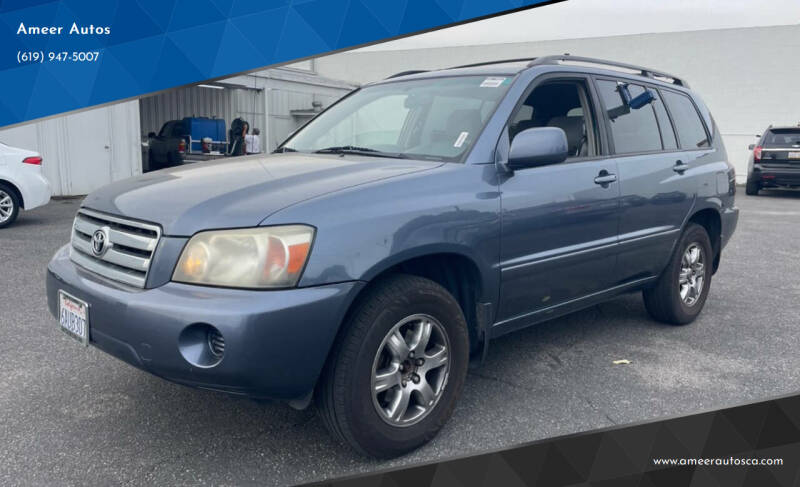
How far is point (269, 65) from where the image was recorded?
15891mm

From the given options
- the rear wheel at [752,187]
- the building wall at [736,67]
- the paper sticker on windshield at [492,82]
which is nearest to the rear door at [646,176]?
the paper sticker on windshield at [492,82]

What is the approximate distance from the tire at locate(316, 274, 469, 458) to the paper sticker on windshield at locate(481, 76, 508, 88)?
4.29 feet

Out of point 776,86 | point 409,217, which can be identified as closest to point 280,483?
point 409,217

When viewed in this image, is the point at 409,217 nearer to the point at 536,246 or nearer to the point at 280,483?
the point at 536,246

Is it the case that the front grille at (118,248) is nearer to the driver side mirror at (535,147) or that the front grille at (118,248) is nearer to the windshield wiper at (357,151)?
the windshield wiper at (357,151)

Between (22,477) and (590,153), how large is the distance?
331 centimetres

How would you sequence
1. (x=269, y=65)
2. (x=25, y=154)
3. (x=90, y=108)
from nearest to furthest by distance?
(x=25, y=154) → (x=90, y=108) → (x=269, y=65)

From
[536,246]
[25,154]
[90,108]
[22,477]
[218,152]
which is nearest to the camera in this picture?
[22,477]

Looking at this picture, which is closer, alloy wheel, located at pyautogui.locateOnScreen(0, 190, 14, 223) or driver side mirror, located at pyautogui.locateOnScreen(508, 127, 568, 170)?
driver side mirror, located at pyautogui.locateOnScreen(508, 127, 568, 170)

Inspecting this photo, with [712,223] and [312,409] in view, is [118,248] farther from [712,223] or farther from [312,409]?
[712,223]

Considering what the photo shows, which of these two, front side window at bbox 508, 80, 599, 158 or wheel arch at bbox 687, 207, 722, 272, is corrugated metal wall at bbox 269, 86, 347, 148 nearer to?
wheel arch at bbox 687, 207, 722, 272

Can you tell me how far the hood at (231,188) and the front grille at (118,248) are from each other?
5cm

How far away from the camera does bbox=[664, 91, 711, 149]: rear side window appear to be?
4805 millimetres

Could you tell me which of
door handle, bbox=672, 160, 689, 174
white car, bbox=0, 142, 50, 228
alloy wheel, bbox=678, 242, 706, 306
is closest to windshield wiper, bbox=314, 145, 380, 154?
door handle, bbox=672, 160, 689, 174
